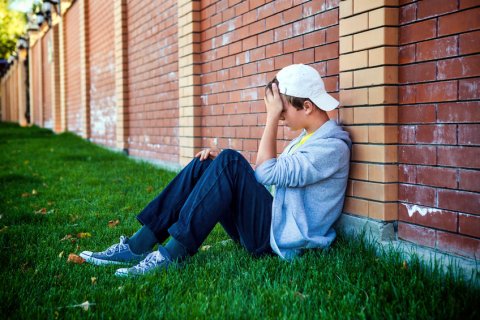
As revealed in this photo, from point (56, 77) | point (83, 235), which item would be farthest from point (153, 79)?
point (56, 77)

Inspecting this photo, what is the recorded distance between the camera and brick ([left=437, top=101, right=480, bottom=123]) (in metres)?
2.35

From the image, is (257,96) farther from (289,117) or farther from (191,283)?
(191,283)

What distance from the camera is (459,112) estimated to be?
2.43 m

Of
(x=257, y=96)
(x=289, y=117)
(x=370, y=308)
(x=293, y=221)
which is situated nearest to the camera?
(x=370, y=308)

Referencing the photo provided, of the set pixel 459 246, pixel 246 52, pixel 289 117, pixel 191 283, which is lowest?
pixel 191 283

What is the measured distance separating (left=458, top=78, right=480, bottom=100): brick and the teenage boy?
680 mm

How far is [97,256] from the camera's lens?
302cm

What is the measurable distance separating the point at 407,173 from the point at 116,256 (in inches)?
67.9

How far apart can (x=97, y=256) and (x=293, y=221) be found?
119 cm

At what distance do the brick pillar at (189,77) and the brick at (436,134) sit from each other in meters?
3.47

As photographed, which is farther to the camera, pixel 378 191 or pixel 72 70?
pixel 72 70

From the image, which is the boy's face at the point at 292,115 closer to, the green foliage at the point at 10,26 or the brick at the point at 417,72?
the brick at the point at 417,72

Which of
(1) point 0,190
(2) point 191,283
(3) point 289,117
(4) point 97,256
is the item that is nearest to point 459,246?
(3) point 289,117

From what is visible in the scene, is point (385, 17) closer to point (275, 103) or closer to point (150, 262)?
point (275, 103)
